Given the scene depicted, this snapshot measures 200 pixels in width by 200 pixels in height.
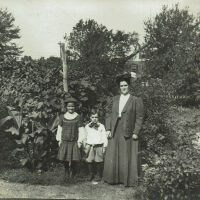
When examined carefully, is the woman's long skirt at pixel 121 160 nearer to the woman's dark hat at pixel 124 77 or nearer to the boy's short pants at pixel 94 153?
the boy's short pants at pixel 94 153

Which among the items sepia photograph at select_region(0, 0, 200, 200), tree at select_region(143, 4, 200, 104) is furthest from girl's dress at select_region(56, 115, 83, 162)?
tree at select_region(143, 4, 200, 104)

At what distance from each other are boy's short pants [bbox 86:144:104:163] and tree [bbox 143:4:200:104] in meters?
15.0

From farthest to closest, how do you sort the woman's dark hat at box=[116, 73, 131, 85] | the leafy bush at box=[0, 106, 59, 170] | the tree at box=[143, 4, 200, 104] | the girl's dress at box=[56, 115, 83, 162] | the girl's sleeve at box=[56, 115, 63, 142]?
the tree at box=[143, 4, 200, 104] → the leafy bush at box=[0, 106, 59, 170] → the girl's sleeve at box=[56, 115, 63, 142] → the girl's dress at box=[56, 115, 83, 162] → the woman's dark hat at box=[116, 73, 131, 85]

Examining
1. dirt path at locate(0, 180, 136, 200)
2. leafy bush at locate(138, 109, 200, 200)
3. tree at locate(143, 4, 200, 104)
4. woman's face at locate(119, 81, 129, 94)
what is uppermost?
tree at locate(143, 4, 200, 104)

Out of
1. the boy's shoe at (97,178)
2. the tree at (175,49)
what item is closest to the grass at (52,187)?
the boy's shoe at (97,178)

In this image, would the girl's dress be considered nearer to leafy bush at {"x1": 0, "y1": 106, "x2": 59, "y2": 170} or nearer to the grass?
the grass

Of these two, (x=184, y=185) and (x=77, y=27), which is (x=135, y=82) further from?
(x=77, y=27)

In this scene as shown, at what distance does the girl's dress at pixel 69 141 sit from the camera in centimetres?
748

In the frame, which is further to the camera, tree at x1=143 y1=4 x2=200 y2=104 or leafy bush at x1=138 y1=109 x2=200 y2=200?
tree at x1=143 y1=4 x2=200 y2=104

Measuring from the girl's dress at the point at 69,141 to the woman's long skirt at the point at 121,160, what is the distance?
62 centimetres

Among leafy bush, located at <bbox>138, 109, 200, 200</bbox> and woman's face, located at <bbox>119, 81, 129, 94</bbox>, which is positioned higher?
woman's face, located at <bbox>119, 81, 129, 94</bbox>

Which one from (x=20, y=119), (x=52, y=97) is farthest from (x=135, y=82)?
(x=20, y=119)

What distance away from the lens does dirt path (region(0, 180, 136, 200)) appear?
6488 mm

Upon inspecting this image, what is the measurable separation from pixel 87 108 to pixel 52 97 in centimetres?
88
